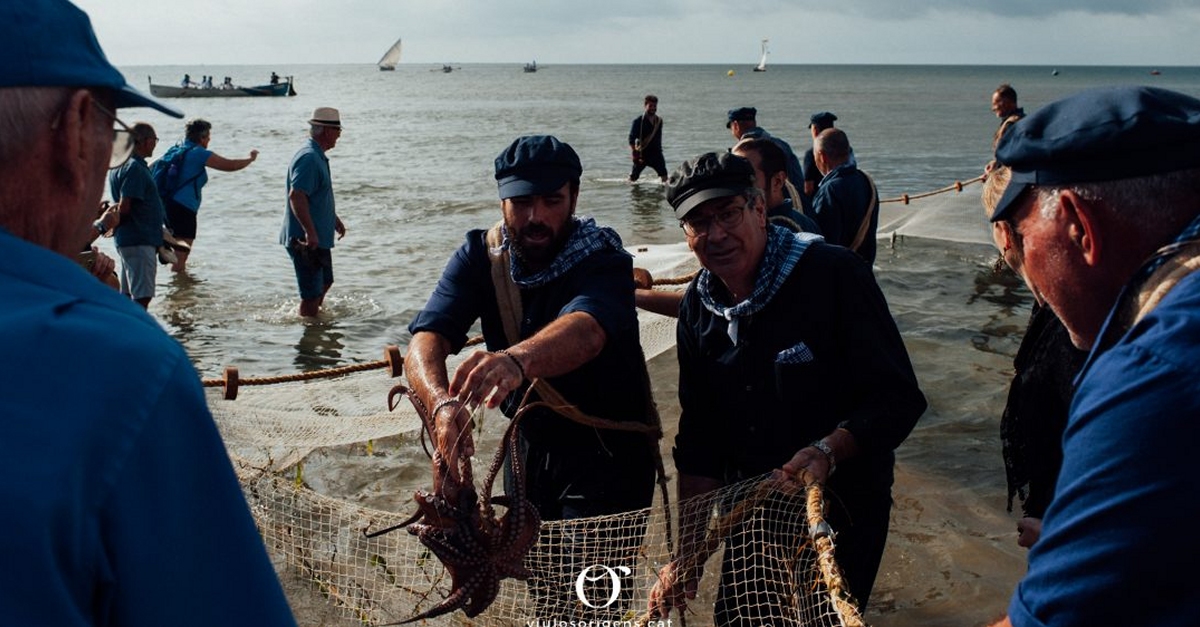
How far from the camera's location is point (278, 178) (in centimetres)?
2327

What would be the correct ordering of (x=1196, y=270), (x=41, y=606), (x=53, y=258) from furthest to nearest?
(x=1196, y=270) → (x=53, y=258) → (x=41, y=606)

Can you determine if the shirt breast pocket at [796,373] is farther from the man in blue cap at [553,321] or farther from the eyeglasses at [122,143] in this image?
the eyeglasses at [122,143]

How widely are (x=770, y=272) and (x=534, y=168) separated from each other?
771mm

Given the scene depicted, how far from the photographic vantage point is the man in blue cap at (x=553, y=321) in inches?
116

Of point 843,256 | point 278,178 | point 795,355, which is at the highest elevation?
point 843,256

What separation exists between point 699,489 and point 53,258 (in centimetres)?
237

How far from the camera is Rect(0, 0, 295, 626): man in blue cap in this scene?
2.96 feet

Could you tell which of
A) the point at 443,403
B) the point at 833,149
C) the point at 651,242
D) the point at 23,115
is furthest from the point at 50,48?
the point at 651,242

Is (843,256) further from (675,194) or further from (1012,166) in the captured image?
(1012,166)

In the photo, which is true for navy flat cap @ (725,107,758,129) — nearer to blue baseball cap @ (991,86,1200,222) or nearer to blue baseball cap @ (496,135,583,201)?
blue baseball cap @ (496,135,583,201)

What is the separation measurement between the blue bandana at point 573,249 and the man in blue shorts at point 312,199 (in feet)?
18.4

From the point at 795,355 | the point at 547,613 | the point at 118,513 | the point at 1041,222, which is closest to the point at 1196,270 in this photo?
the point at 1041,222

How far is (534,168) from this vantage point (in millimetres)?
3014

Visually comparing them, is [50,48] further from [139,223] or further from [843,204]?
[139,223]
